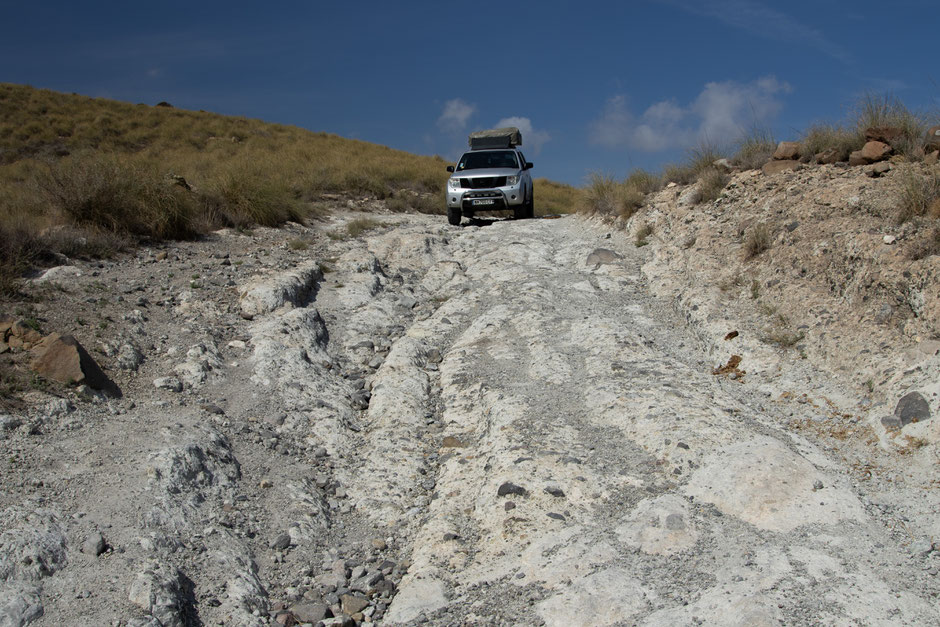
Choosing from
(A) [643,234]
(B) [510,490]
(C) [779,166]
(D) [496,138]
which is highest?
(D) [496,138]

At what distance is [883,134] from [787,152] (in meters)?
1.23

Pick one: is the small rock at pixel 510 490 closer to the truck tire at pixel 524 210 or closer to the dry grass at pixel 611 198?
the dry grass at pixel 611 198

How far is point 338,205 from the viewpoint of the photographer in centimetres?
1426

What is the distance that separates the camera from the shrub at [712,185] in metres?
8.86

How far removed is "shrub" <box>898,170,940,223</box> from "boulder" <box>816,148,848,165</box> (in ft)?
6.19

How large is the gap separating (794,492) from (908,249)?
111 inches

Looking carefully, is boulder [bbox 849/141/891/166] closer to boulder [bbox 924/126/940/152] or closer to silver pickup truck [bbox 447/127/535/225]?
boulder [bbox 924/126/940/152]

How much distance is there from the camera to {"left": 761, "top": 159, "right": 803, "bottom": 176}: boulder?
8.03 m

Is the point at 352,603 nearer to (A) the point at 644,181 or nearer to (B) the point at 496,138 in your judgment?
(A) the point at 644,181

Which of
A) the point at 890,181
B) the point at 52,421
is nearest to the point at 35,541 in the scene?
the point at 52,421

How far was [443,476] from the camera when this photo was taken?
4.48m

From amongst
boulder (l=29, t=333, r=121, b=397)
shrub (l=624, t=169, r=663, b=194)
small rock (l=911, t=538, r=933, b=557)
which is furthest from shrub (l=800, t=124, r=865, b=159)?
boulder (l=29, t=333, r=121, b=397)

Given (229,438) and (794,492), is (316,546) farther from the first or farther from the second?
(794,492)

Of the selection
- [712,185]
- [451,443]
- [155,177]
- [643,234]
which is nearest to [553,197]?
[643,234]
